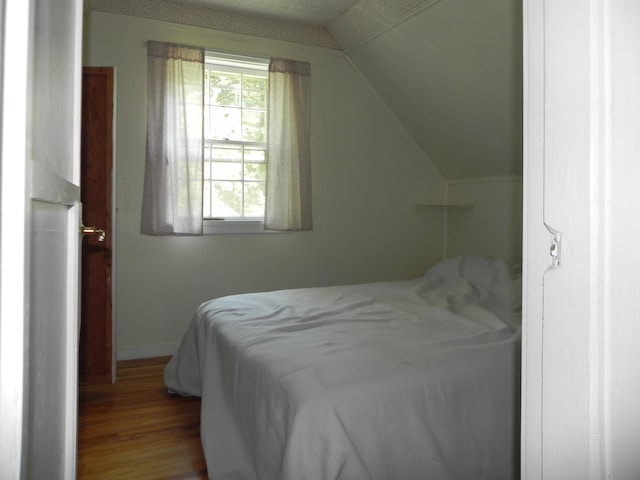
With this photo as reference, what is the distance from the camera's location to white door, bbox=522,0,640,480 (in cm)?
65

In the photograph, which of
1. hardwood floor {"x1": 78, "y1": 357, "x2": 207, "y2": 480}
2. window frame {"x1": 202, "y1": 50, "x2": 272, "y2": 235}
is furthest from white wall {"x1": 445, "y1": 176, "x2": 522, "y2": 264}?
hardwood floor {"x1": 78, "y1": 357, "x2": 207, "y2": 480}

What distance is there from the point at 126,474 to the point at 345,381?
1.10m

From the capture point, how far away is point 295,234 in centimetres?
402

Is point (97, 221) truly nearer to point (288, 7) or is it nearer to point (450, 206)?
point (288, 7)

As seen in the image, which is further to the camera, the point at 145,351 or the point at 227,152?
the point at 227,152

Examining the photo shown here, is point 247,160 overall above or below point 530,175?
above

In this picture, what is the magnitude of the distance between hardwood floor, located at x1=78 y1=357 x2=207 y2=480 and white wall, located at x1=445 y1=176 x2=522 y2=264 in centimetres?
259

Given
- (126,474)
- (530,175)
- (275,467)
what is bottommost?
(126,474)

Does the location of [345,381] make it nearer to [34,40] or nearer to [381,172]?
[34,40]

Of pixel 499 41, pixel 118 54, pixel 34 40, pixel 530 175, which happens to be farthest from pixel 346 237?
pixel 34 40

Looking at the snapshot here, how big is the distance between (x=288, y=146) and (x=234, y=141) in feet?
1.42

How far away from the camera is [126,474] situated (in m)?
1.96

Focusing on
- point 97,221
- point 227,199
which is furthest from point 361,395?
point 227,199

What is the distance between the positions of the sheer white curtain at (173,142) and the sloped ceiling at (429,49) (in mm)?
386
